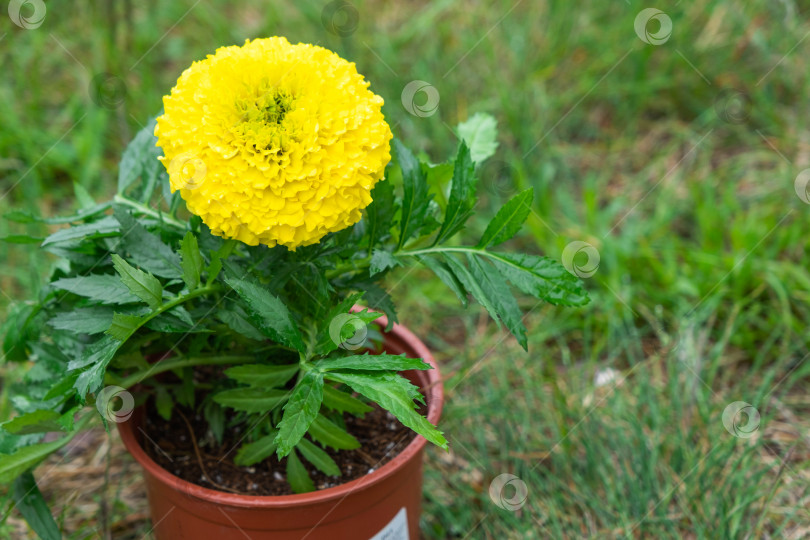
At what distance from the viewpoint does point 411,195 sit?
41.3 inches

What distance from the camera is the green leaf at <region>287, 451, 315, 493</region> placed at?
1.12m

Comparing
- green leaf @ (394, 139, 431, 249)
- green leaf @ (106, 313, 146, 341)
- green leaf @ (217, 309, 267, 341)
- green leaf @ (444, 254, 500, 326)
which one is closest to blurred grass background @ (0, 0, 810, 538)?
green leaf @ (394, 139, 431, 249)

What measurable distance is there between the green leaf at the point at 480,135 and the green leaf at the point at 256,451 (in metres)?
0.52

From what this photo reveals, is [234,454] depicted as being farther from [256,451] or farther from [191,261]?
[191,261]

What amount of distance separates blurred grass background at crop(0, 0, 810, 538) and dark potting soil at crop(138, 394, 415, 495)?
264 millimetres

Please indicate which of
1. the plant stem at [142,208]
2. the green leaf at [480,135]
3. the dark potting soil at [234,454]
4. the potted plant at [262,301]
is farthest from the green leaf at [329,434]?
the green leaf at [480,135]

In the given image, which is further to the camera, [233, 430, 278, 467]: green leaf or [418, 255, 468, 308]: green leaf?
[233, 430, 278, 467]: green leaf

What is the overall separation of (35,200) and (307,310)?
4.60ft

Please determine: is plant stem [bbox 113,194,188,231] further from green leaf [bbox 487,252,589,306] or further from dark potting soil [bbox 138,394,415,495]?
green leaf [bbox 487,252,589,306]

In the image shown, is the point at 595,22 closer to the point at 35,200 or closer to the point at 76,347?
the point at 35,200

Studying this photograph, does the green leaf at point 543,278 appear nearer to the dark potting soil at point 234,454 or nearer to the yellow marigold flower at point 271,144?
the yellow marigold flower at point 271,144

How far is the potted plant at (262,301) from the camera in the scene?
0.89m

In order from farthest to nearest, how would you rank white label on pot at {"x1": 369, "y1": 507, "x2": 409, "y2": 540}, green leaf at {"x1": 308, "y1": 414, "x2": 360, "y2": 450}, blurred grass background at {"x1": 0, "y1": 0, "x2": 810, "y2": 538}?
blurred grass background at {"x1": 0, "y1": 0, "x2": 810, "y2": 538} < white label on pot at {"x1": 369, "y1": 507, "x2": 409, "y2": 540} < green leaf at {"x1": 308, "y1": 414, "x2": 360, "y2": 450}

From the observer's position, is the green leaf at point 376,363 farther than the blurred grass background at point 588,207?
No
